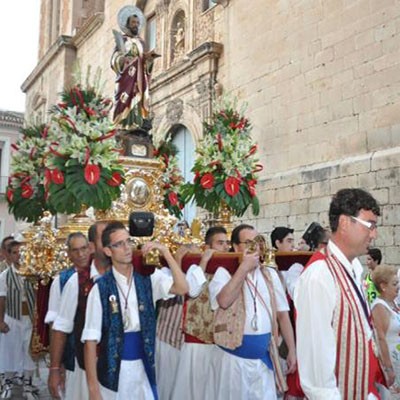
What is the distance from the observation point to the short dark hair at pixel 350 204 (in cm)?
224

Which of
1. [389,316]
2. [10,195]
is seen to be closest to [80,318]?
[389,316]

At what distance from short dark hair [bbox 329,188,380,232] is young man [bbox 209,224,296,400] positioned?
3.37 feet

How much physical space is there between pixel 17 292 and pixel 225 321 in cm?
322

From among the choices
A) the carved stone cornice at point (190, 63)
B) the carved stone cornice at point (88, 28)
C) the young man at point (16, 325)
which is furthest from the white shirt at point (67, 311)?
the carved stone cornice at point (88, 28)

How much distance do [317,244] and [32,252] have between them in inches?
112

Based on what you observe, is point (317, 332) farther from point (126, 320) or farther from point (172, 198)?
point (172, 198)

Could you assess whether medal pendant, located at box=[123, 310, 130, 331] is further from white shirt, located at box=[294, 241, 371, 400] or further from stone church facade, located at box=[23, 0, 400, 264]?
stone church facade, located at box=[23, 0, 400, 264]

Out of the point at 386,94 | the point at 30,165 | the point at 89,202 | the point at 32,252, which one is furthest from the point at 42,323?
the point at 386,94

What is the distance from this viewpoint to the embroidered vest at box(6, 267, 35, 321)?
224 inches

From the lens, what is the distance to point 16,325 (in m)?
5.78

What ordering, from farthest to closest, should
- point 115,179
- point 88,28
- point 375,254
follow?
point 88,28, point 375,254, point 115,179

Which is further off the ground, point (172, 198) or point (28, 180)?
point (28, 180)

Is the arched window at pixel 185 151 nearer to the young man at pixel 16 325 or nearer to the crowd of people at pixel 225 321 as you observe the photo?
the young man at pixel 16 325

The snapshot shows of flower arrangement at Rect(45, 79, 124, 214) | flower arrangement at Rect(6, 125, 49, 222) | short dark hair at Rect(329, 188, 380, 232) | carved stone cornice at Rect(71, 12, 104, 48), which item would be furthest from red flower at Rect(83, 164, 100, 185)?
carved stone cornice at Rect(71, 12, 104, 48)
